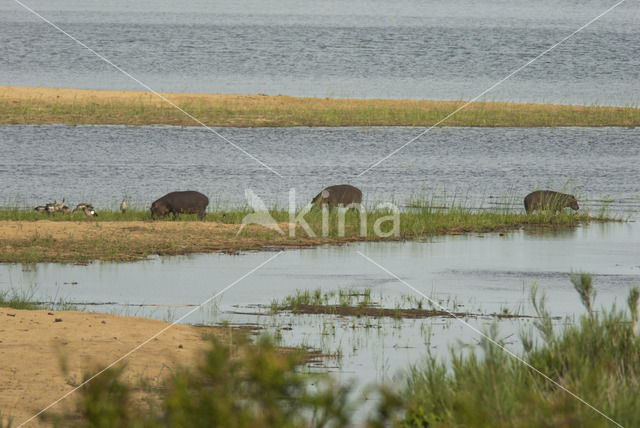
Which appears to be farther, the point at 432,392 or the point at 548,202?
the point at 548,202

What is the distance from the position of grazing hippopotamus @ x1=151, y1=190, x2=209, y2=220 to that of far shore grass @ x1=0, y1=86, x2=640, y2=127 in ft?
81.5

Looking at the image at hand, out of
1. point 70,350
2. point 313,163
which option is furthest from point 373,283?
point 313,163

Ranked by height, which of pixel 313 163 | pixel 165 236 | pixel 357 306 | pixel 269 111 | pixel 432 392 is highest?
pixel 269 111

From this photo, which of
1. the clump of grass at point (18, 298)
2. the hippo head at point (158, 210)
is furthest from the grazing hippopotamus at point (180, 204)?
the clump of grass at point (18, 298)

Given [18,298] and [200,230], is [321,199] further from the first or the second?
[18,298]

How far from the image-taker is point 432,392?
8516 mm

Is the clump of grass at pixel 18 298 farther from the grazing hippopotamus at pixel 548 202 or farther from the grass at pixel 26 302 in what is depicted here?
the grazing hippopotamus at pixel 548 202

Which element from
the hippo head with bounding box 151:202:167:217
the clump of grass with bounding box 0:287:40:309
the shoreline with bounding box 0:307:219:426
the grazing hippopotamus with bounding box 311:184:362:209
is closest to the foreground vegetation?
the shoreline with bounding box 0:307:219:426

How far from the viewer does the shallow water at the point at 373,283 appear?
12.1 meters

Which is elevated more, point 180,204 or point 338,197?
point 338,197

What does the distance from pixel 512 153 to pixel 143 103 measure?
18.6 metres

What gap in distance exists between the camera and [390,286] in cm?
1532

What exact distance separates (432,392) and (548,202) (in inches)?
611

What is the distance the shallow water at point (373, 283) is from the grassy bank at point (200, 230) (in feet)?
2.13
